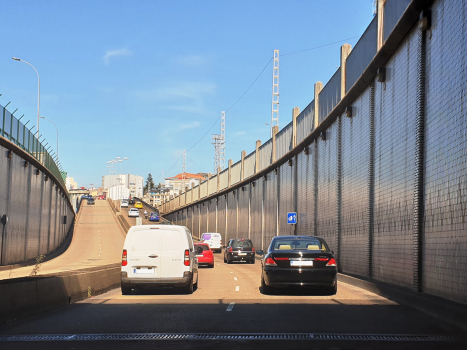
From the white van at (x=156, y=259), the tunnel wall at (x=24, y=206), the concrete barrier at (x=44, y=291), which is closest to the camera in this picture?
the concrete barrier at (x=44, y=291)

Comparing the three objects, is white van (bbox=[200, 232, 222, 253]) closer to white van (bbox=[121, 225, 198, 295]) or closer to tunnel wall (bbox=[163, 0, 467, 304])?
tunnel wall (bbox=[163, 0, 467, 304])

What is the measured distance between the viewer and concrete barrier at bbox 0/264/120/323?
34.1 ft

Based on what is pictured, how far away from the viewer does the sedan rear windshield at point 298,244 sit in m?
16.3

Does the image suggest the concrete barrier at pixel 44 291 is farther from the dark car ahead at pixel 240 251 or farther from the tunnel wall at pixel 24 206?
the dark car ahead at pixel 240 251

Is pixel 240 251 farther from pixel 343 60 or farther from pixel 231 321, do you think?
pixel 231 321

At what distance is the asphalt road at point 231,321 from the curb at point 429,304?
207mm

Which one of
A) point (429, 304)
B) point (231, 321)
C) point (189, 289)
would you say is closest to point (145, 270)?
point (189, 289)

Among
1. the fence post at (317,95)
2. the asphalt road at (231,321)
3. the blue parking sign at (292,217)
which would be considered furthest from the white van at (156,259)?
the blue parking sign at (292,217)

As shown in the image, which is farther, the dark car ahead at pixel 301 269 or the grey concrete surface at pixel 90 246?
the grey concrete surface at pixel 90 246

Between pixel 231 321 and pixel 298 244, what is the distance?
6.36 m

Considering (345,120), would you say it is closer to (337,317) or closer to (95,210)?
(337,317)

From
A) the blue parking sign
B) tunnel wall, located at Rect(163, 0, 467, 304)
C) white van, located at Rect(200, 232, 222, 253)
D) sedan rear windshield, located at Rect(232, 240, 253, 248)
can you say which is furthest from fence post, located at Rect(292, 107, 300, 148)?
white van, located at Rect(200, 232, 222, 253)

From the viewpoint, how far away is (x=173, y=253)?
16.3m

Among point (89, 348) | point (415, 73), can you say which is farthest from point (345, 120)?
point (89, 348)
